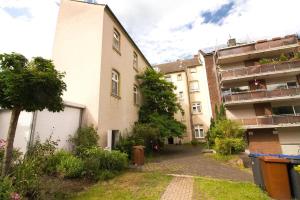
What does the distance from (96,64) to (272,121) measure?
18573 millimetres

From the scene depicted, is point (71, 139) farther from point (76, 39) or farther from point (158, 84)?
point (158, 84)

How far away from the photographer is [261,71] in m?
20.4

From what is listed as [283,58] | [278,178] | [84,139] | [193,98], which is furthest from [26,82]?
[193,98]

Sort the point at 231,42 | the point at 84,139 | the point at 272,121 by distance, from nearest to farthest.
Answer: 1. the point at 84,139
2. the point at 272,121
3. the point at 231,42

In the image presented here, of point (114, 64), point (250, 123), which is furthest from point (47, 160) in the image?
point (250, 123)

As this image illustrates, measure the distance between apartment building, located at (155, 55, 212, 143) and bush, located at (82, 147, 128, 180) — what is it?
68.8 feet

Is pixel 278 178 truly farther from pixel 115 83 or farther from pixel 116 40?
pixel 116 40

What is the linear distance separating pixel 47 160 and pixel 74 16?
10.8 m

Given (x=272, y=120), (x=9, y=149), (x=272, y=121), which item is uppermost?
(x=272, y=120)

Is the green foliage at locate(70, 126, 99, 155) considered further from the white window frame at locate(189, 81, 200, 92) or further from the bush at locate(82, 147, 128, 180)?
the white window frame at locate(189, 81, 200, 92)

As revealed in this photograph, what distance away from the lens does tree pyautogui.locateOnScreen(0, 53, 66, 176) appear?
16.9ft

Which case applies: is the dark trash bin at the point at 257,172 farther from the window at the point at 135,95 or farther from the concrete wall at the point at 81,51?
the window at the point at 135,95

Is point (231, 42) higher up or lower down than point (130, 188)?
higher up

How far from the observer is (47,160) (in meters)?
7.75
